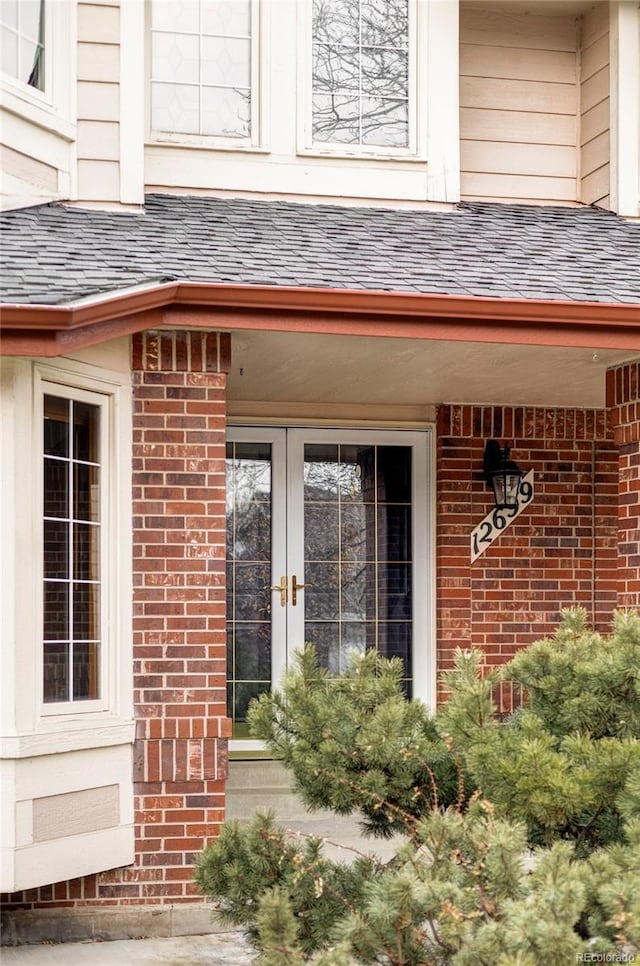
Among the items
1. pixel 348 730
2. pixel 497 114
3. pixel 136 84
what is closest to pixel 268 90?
pixel 136 84

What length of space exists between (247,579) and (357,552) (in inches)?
30.6

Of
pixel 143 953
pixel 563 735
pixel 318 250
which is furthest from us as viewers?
pixel 318 250

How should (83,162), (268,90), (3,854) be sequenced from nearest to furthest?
(3,854)
(83,162)
(268,90)

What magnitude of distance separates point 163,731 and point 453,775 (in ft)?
5.75

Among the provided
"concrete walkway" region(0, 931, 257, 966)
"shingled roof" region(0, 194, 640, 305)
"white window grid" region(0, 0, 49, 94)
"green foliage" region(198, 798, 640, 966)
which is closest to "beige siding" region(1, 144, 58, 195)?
"shingled roof" region(0, 194, 640, 305)

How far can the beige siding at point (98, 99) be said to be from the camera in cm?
734

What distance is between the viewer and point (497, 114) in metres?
8.73

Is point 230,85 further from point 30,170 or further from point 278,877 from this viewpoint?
point 278,877

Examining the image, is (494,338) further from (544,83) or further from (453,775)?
(544,83)

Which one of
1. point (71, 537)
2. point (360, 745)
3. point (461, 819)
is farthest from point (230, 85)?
point (461, 819)

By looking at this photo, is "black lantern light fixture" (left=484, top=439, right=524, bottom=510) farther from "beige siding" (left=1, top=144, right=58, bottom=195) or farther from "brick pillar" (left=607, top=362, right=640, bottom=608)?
"beige siding" (left=1, top=144, right=58, bottom=195)

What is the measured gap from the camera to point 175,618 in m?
6.12

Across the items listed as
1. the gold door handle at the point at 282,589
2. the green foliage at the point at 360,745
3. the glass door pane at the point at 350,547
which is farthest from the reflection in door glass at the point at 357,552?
the green foliage at the point at 360,745

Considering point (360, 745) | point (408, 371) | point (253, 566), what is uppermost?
point (408, 371)
